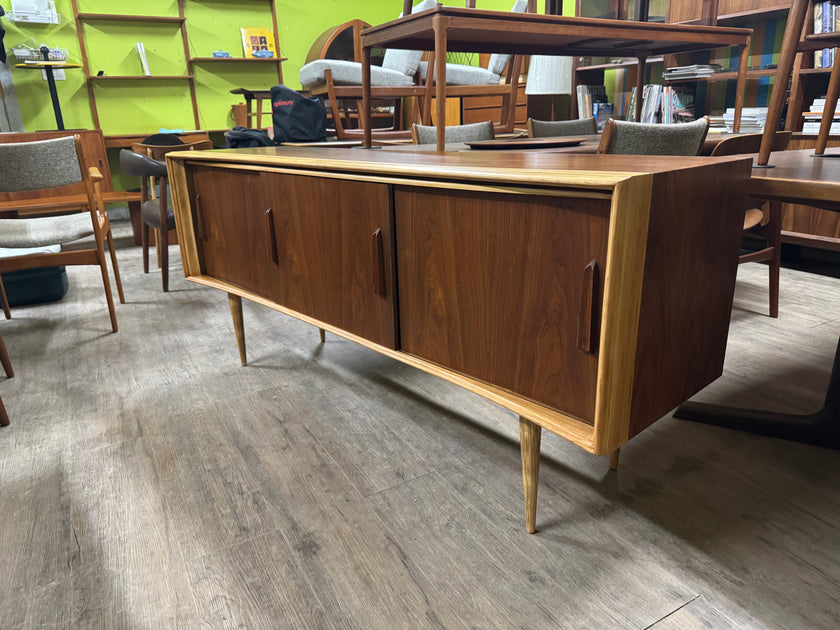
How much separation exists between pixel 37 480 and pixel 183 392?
1.68 ft

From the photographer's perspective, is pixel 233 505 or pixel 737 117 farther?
pixel 737 117

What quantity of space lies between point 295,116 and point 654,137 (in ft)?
8.08

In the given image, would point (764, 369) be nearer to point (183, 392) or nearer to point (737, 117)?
point (737, 117)

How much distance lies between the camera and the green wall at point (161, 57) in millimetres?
5352

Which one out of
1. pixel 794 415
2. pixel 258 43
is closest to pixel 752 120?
pixel 794 415

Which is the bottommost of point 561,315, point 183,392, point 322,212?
point 183,392

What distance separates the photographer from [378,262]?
124cm

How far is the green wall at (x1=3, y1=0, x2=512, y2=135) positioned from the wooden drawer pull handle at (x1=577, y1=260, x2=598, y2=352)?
5.74 m

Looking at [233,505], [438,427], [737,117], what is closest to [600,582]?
[438,427]

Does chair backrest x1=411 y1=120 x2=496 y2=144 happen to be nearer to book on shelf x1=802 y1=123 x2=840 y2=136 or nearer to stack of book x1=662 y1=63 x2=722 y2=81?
stack of book x1=662 y1=63 x2=722 y2=81

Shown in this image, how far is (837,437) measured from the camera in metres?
1.39

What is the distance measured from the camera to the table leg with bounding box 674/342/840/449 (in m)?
1.39

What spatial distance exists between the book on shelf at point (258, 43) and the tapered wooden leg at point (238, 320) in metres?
5.00

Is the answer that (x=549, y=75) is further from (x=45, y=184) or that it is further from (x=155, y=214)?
(x=45, y=184)
